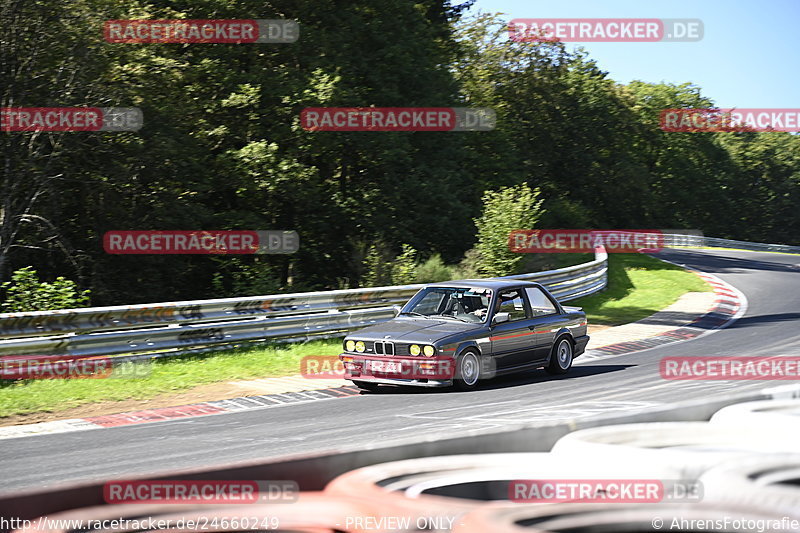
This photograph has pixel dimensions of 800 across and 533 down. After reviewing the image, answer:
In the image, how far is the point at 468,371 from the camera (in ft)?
39.5

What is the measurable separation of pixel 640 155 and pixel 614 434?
78.2m

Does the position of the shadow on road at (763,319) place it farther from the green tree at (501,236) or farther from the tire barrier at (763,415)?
the tire barrier at (763,415)

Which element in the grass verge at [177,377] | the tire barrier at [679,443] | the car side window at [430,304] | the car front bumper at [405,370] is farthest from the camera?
the car side window at [430,304]

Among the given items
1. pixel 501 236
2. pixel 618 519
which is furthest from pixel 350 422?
pixel 501 236

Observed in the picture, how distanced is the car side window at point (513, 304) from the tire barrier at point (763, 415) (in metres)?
6.43

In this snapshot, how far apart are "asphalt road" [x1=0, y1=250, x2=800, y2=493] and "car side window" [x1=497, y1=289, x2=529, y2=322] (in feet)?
3.37

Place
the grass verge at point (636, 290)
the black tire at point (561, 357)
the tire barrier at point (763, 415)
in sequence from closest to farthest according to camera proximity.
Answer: the tire barrier at point (763, 415)
the black tire at point (561, 357)
the grass verge at point (636, 290)

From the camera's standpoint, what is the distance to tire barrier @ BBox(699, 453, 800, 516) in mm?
3701

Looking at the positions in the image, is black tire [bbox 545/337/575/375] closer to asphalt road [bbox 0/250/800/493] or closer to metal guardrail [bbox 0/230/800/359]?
asphalt road [bbox 0/250/800/493]

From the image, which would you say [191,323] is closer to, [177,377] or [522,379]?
[177,377]

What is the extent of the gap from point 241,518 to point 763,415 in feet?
12.7

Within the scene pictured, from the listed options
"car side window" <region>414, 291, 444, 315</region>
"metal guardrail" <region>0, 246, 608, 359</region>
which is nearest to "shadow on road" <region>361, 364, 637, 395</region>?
"car side window" <region>414, 291, 444, 315</region>

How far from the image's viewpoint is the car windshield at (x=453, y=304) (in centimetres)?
1278

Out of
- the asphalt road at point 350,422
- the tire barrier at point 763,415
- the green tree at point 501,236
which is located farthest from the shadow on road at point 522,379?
the green tree at point 501,236
